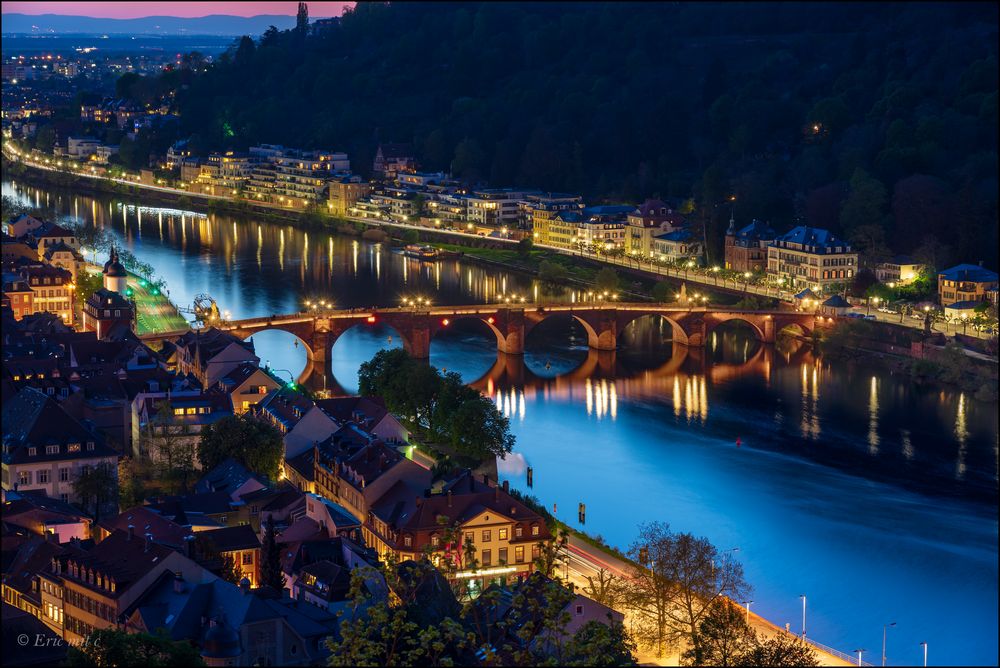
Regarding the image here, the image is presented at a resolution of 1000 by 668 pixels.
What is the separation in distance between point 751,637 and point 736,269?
22212mm

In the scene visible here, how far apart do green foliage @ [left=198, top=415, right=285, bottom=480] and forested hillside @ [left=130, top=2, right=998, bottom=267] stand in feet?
57.5

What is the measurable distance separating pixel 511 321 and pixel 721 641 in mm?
15317

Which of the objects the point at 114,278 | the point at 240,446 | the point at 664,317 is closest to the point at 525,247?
the point at 664,317

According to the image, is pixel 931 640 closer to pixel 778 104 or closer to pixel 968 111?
pixel 968 111

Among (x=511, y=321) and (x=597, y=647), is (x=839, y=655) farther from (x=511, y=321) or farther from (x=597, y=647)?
(x=511, y=321)

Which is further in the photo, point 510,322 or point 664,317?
point 664,317

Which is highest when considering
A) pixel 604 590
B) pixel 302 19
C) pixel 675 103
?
pixel 302 19

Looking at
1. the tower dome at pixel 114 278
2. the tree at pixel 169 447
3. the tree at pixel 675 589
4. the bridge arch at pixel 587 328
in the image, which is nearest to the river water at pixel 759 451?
the bridge arch at pixel 587 328

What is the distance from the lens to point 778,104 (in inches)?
1615

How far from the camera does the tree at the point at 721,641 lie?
34.1 feet

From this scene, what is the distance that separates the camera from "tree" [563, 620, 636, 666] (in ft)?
22.9

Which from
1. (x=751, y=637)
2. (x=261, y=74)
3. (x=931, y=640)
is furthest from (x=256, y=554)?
(x=261, y=74)

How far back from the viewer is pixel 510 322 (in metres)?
26.0

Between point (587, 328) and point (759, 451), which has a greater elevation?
point (587, 328)
